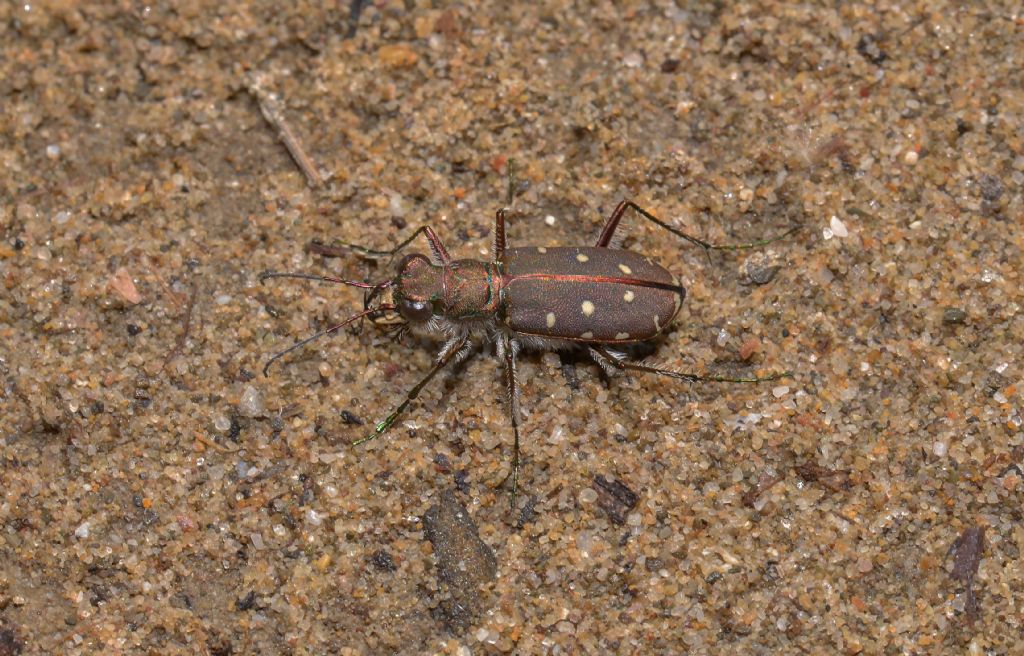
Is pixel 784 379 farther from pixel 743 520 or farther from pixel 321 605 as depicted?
pixel 321 605

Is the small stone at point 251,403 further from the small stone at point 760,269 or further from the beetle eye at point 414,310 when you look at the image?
the small stone at point 760,269

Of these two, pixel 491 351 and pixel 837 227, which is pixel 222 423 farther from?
pixel 837 227

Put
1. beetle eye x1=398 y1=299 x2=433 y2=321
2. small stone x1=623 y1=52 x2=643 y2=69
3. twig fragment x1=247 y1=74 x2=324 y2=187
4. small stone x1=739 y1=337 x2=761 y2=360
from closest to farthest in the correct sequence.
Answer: beetle eye x1=398 y1=299 x2=433 y2=321, small stone x1=739 y1=337 x2=761 y2=360, twig fragment x1=247 y1=74 x2=324 y2=187, small stone x1=623 y1=52 x2=643 y2=69

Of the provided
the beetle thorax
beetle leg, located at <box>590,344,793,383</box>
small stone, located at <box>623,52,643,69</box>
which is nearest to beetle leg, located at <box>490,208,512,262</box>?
the beetle thorax

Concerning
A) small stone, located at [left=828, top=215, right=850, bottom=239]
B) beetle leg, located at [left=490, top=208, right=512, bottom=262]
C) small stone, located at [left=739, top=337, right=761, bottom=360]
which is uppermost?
small stone, located at [left=828, top=215, right=850, bottom=239]

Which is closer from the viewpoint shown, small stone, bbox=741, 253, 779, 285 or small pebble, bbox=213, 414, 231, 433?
small pebble, bbox=213, 414, 231, 433

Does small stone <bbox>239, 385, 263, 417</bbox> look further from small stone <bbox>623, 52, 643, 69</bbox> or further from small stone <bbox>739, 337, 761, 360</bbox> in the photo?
small stone <bbox>623, 52, 643, 69</bbox>

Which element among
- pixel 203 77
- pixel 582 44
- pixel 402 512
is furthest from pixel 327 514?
pixel 582 44
